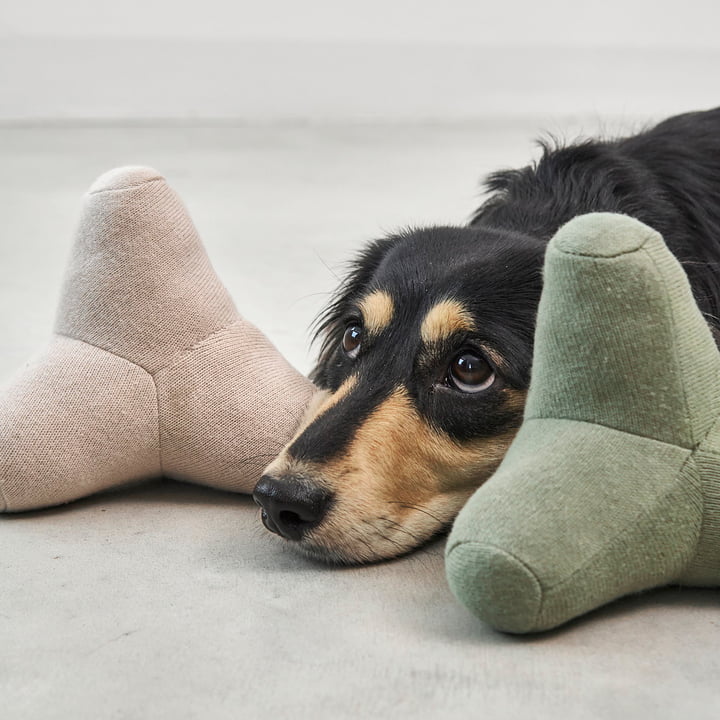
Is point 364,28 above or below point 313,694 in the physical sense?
above

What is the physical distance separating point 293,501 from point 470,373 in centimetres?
48

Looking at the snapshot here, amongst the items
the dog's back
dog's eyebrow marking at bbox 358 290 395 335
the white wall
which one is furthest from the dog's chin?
the white wall

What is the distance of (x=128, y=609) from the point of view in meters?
2.00

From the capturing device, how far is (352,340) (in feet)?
8.41

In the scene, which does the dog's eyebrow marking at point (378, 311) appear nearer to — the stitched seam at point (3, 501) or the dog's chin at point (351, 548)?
the dog's chin at point (351, 548)

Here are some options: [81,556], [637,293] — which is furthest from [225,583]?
[637,293]

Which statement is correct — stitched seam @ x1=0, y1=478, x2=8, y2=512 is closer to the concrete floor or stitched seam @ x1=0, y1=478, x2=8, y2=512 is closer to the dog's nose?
the concrete floor

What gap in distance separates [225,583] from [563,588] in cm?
68

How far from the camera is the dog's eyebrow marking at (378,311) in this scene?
246 centimetres

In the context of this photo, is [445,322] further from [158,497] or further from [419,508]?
[158,497]

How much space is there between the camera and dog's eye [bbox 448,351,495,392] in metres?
2.35

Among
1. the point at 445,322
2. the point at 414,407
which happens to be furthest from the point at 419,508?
the point at 445,322

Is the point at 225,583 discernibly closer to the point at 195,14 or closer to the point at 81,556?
the point at 81,556

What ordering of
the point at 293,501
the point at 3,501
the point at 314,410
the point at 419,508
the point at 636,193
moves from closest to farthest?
the point at 293,501 → the point at 419,508 → the point at 3,501 → the point at 314,410 → the point at 636,193
